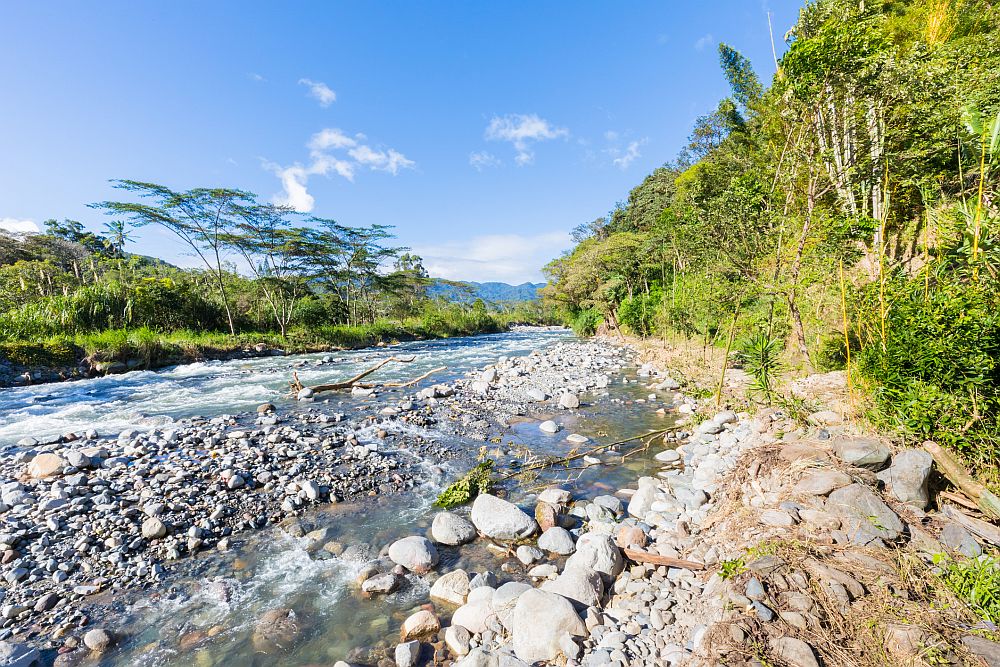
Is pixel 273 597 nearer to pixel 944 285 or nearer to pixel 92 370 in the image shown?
pixel 944 285

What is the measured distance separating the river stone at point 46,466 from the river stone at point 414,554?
4258 mm

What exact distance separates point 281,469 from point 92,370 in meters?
11.8

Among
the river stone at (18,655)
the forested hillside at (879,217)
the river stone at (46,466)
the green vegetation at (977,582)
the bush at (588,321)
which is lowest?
the river stone at (18,655)

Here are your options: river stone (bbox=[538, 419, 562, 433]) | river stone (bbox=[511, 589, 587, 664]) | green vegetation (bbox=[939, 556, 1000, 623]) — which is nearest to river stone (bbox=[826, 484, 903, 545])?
green vegetation (bbox=[939, 556, 1000, 623])

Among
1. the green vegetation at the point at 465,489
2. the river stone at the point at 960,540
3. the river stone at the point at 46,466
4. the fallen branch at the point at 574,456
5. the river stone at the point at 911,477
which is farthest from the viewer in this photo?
the fallen branch at the point at 574,456

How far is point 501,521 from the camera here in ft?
11.5

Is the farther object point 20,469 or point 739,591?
point 20,469

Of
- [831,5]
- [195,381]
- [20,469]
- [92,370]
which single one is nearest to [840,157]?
[831,5]

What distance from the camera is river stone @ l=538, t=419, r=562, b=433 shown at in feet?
20.9

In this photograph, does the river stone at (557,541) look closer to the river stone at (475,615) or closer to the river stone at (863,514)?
the river stone at (475,615)

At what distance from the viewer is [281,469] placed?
183 inches

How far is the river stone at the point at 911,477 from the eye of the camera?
2537 mm

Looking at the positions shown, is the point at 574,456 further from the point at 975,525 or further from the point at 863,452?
the point at 975,525

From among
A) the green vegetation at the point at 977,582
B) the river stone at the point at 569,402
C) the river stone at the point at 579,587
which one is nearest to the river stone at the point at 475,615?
the river stone at the point at 579,587
